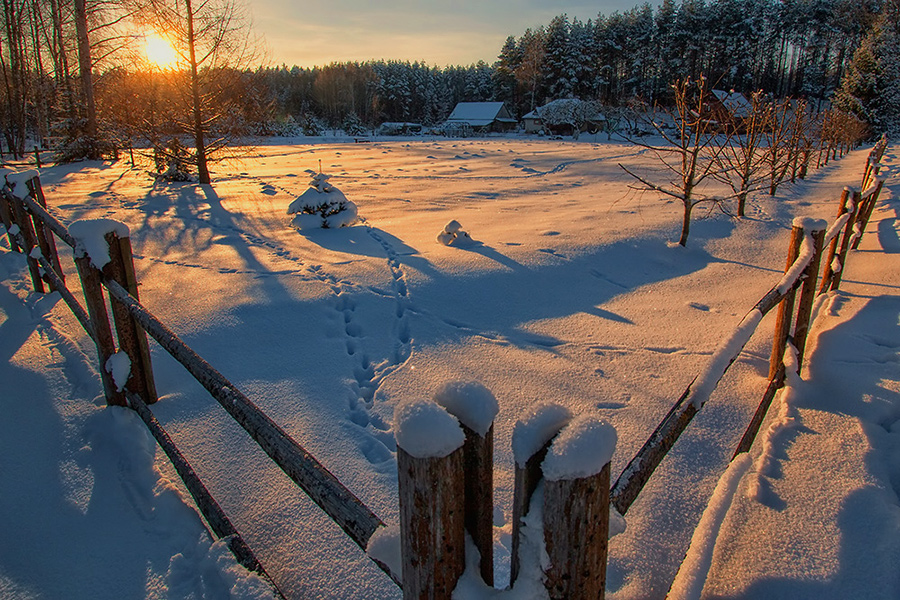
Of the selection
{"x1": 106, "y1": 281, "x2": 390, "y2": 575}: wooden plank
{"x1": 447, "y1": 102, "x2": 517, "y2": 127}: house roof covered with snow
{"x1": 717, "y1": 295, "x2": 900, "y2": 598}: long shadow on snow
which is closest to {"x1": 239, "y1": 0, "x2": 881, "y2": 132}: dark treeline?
{"x1": 447, "y1": 102, "x2": 517, "y2": 127}: house roof covered with snow

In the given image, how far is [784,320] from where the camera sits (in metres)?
3.26

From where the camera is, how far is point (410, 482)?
1010 millimetres

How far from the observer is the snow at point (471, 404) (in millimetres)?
1012

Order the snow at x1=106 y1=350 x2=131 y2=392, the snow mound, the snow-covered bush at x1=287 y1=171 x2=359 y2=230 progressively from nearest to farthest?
the snow at x1=106 y1=350 x2=131 y2=392 → the snow mound → the snow-covered bush at x1=287 y1=171 x2=359 y2=230

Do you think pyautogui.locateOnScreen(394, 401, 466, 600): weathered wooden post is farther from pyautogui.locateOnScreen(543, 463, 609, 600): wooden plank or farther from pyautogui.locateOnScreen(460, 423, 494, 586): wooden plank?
pyautogui.locateOnScreen(543, 463, 609, 600): wooden plank

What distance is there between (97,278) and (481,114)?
2253 inches

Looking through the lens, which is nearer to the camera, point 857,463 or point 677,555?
point 677,555

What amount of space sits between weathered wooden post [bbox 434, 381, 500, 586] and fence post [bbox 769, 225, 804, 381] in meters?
A: 2.90

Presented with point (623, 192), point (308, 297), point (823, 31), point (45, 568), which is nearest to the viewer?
point (45, 568)

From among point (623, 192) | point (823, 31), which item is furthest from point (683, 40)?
point (623, 192)

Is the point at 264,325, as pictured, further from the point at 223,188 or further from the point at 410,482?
the point at 223,188

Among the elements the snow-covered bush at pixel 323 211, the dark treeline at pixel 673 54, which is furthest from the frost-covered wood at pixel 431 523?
the dark treeline at pixel 673 54

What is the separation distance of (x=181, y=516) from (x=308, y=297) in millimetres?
3253

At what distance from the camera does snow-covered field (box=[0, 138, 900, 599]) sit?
2.04m
